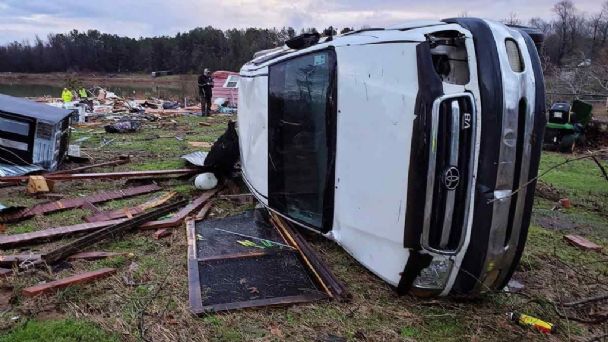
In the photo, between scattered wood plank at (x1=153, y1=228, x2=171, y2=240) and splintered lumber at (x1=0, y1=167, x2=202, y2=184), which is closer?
scattered wood plank at (x1=153, y1=228, x2=171, y2=240)

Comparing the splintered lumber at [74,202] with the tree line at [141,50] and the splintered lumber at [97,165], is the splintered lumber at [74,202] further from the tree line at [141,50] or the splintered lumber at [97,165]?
the tree line at [141,50]

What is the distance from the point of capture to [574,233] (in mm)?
5504

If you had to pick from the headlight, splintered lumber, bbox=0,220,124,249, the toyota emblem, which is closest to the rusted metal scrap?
splintered lumber, bbox=0,220,124,249

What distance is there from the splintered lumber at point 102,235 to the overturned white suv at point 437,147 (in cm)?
226

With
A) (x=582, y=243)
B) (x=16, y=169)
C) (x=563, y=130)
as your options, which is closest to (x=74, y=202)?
(x=16, y=169)

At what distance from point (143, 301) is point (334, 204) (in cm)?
151

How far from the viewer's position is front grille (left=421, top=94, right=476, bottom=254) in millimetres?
2809

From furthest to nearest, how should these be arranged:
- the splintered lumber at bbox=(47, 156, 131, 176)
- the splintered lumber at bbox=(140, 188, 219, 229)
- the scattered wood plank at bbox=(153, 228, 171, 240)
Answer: the splintered lumber at bbox=(47, 156, 131, 176)
the splintered lumber at bbox=(140, 188, 219, 229)
the scattered wood plank at bbox=(153, 228, 171, 240)

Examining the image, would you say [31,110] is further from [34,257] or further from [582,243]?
[582,243]

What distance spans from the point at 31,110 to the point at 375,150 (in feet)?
20.7

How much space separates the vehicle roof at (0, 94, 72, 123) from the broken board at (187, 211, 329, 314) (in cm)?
380

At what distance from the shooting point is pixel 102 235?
441 centimetres

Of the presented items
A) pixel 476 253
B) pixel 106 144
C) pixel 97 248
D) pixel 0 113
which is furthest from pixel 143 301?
pixel 106 144

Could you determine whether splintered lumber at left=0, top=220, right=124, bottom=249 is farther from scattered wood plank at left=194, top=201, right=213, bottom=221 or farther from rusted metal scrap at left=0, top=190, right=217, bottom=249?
scattered wood plank at left=194, top=201, right=213, bottom=221
